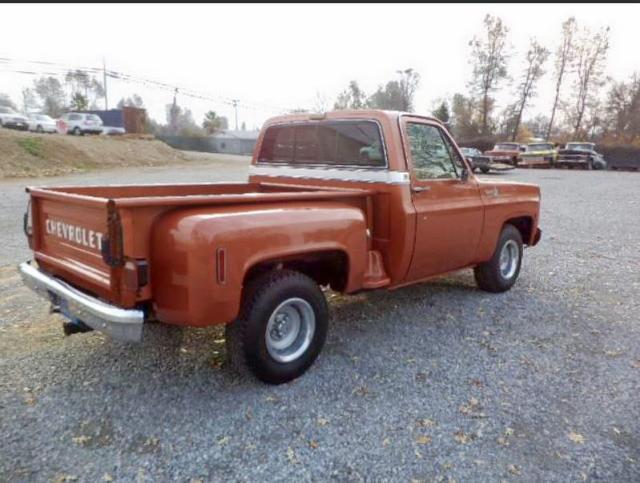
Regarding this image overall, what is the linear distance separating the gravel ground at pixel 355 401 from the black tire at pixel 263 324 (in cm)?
16

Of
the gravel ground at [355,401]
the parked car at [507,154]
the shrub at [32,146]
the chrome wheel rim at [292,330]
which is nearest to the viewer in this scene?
the gravel ground at [355,401]

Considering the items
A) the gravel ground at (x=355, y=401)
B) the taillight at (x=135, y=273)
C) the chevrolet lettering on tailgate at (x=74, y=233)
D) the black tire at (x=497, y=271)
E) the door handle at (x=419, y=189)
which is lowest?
the gravel ground at (x=355, y=401)

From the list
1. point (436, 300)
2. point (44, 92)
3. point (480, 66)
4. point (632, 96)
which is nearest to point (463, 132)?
point (480, 66)

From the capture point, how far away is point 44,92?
72.6 metres

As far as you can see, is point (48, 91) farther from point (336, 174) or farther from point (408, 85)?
point (336, 174)

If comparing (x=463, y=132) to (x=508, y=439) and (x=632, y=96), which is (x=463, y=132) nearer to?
(x=632, y=96)

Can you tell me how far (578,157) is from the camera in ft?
110

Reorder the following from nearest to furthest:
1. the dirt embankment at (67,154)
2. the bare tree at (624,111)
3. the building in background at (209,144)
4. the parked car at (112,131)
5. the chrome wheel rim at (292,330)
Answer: the chrome wheel rim at (292,330) < the dirt embankment at (67,154) < the parked car at (112,131) < the bare tree at (624,111) < the building in background at (209,144)

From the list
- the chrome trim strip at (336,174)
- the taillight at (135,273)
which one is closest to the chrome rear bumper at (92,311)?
the taillight at (135,273)

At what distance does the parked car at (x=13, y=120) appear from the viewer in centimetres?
2967

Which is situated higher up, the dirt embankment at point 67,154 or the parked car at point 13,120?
the parked car at point 13,120

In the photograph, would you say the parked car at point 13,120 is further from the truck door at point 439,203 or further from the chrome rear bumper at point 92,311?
the truck door at point 439,203

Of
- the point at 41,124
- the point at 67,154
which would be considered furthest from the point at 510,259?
the point at 41,124

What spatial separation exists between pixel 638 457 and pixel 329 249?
2250 mm
